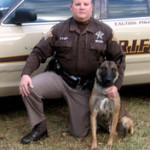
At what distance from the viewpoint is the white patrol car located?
367cm

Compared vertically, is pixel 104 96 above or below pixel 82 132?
above

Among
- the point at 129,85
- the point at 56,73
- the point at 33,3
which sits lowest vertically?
the point at 129,85

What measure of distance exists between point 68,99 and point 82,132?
0.44 m

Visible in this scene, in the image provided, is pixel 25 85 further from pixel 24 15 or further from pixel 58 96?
pixel 24 15

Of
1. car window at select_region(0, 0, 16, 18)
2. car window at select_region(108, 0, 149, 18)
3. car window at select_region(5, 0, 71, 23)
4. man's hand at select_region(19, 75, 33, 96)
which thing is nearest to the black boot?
man's hand at select_region(19, 75, 33, 96)

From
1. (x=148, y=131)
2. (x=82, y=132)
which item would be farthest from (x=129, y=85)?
(x=82, y=132)

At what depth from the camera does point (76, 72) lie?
3.58m

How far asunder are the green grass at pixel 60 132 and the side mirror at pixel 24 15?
1.36 metres

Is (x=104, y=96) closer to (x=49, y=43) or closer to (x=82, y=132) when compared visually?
(x=82, y=132)

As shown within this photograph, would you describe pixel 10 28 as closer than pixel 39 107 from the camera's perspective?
No

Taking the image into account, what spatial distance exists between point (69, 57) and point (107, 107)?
28.0 inches

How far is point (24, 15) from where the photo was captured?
11.7 ft

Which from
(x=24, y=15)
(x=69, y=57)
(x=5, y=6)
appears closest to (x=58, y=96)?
(x=69, y=57)

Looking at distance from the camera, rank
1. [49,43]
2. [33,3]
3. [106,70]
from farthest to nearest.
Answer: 1. [33,3]
2. [49,43]
3. [106,70]
